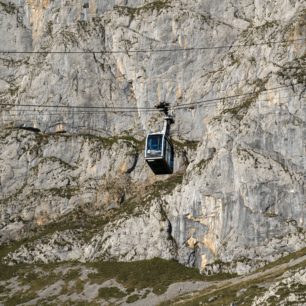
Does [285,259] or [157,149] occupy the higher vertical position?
[157,149]

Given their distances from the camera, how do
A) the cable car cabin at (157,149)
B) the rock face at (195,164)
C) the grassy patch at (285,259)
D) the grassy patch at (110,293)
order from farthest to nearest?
1. the rock face at (195,164)
2. the grassy patch at (110,293)
3. the grassy patch at (285,259)
4. the cable car cabin at (157,149)

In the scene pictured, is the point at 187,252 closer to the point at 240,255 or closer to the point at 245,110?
the point at 240,255

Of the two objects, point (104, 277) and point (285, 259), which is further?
point (104, 277)

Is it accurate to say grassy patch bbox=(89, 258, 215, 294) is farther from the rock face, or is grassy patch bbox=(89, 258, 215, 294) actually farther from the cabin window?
the cabin window

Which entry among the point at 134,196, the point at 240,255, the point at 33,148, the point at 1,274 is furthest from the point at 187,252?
the point at 33,148

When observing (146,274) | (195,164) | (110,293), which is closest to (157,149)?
(110,293)

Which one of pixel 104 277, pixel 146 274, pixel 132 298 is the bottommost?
pixel 132 298

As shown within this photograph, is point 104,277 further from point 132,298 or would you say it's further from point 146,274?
point 132,298

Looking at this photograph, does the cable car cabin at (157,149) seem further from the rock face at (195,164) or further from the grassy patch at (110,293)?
the grassy patch at (110,293)

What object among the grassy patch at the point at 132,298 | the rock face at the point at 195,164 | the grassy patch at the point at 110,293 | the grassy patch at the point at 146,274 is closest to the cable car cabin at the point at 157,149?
the grassy patch at the point at 132,298
